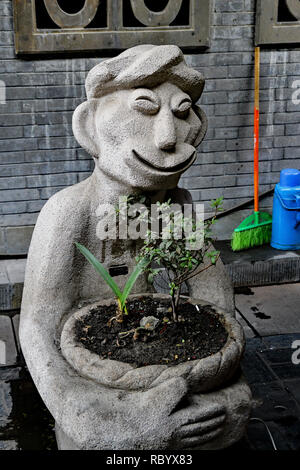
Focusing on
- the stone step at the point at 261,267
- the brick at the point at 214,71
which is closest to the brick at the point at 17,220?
the stone step at the point at 261,267

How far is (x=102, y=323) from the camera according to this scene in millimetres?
2008

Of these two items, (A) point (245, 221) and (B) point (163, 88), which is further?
(A) point (245, 221)

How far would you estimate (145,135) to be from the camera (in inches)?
79.7

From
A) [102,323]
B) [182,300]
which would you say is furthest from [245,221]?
[102,323]

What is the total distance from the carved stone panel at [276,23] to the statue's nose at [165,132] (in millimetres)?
2785

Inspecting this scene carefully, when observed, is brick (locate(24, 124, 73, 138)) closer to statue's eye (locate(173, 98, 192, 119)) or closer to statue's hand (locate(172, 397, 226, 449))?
statue's eye (locate(173, 98, 192, 119))

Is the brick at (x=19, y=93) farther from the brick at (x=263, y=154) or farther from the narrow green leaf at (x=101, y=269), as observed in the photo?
the narrow green leaf at (x=101, y=269)

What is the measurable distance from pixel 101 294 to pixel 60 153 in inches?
94.0

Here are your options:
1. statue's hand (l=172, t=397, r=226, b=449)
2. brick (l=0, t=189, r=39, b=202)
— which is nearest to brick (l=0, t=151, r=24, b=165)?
brick (l=0, t=189, r=39, b=202)

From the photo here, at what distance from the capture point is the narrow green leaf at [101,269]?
200cm

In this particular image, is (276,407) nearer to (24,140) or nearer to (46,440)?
(46,440)

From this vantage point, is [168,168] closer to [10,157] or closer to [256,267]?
[256,267]

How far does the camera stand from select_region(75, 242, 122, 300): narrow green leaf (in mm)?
2002

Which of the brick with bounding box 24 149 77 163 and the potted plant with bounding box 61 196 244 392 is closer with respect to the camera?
the potted plant with bounding box 61 196 244 392
